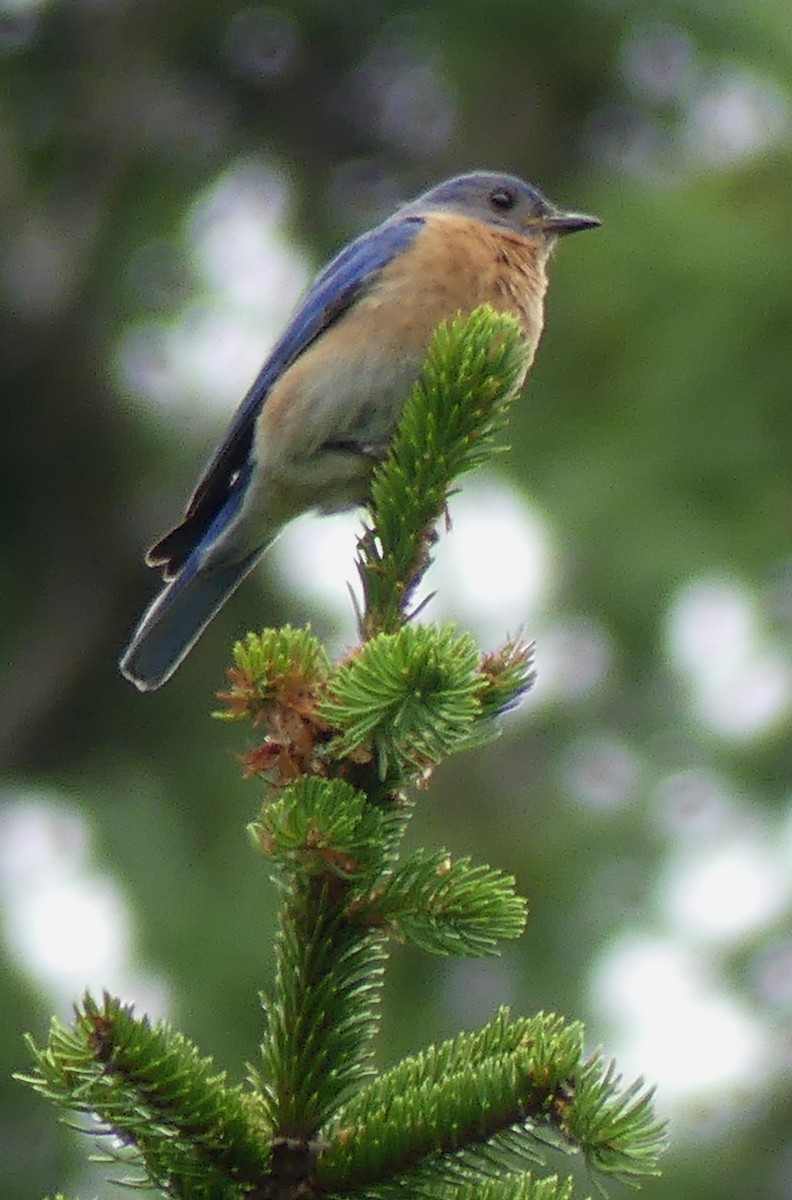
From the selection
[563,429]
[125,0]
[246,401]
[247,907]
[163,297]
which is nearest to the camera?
[246,401]

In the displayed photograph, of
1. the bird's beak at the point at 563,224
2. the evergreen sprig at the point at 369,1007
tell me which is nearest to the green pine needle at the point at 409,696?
the evergreen sprig at the point at 369,1007

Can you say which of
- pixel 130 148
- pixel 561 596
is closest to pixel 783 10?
pixel 561 596

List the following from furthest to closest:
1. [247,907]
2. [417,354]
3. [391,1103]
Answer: [247,907]
[417,354]
[391,1103]

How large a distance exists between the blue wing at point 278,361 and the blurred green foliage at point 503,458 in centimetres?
251

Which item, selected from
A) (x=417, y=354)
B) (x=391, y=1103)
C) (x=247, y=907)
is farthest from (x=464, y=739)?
(x=247, y=907)

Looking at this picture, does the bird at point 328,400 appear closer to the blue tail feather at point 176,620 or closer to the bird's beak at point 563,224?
the blue tail feather at point 176,620

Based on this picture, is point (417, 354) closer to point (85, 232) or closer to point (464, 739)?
point (464, 739)

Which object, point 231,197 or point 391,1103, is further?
point 231,197

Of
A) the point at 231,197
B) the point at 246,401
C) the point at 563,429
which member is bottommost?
the point at 246,401

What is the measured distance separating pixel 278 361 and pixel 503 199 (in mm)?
866

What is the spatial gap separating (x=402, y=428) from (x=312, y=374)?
1491 mm

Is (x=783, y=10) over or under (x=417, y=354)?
over

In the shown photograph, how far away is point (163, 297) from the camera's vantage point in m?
8.97

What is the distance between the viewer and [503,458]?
7477mm
